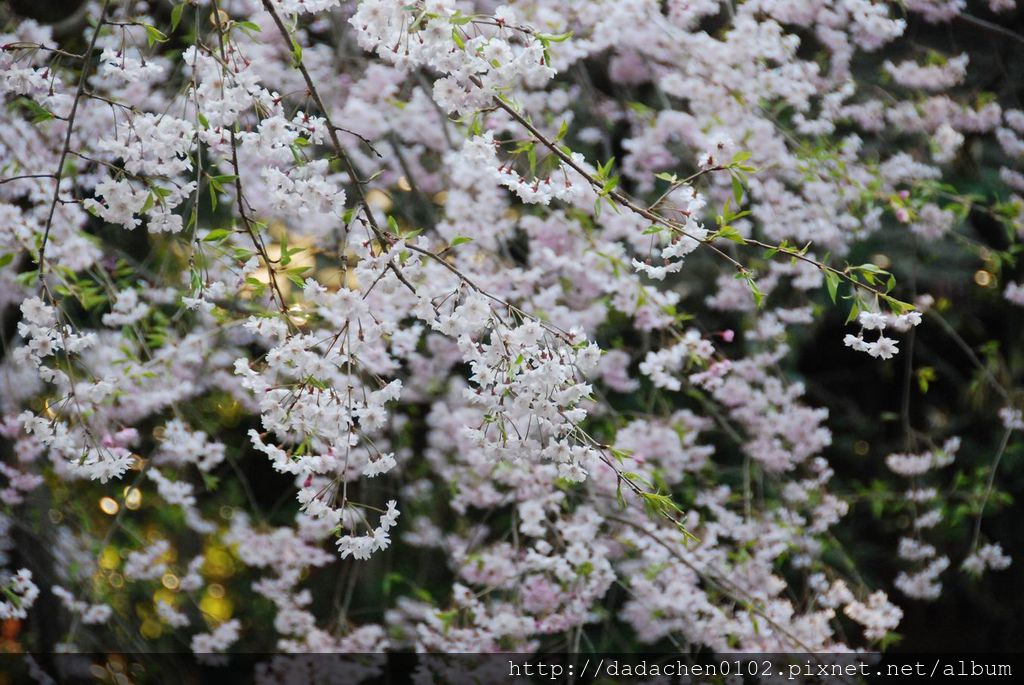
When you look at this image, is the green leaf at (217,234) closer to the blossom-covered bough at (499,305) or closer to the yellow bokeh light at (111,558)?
the blossom-covered bough at (499,305)

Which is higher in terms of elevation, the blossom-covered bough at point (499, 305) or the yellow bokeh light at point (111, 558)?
the blossom-covered bough at point (499, 305)

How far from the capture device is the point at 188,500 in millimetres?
3148

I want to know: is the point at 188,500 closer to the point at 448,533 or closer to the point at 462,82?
the point at 448,533

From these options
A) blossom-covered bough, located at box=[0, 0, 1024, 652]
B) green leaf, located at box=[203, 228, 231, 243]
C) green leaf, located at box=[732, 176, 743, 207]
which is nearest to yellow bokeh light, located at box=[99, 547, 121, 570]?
blossom-covered bough, located at box=[0, 0, 1024, 652]

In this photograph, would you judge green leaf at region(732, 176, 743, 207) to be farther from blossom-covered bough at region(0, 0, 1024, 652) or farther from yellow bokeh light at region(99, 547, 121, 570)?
yellow bokeh light at region(99, 547, 121, 570)

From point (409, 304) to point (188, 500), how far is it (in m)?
1.01

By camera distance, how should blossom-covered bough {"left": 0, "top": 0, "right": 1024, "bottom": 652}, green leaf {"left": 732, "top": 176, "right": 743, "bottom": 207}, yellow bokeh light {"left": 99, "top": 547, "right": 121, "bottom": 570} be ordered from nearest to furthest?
1. green leaf {"left": 732, "top": 176, "right": 743, "bottom": 207}
2. blossom-covered bough {"left": 0, "top": 0, "right": 1024, "bottom": 652}
3. yellow bokeh light {"left": 99, "top": 547, "right": 121, "bottom": 570}

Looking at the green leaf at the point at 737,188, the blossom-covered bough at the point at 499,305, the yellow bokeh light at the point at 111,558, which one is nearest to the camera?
the green leaf at the point at 737,188

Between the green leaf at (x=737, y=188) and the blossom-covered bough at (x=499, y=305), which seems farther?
the blossom-covered bough at (x=499, y=305)

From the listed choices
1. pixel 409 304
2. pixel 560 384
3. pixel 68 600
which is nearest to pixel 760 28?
pixel 409 304

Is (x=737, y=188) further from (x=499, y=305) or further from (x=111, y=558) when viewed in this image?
(x=111, y=558)

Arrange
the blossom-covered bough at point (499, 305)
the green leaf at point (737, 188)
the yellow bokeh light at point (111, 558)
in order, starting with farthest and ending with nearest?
1. the yellow bokeh light at point (111, 558)
2. the blossom-covered bough at point (499, 305)
3. the green leaf at point (737, 188)

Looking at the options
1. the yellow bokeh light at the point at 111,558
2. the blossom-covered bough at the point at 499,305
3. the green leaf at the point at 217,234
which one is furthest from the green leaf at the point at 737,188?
the yellow bokeh light at the point at 111,558

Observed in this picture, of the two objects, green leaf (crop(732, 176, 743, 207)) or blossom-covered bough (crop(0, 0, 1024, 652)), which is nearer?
green leaf (crop(732, 176, 743, 207))
